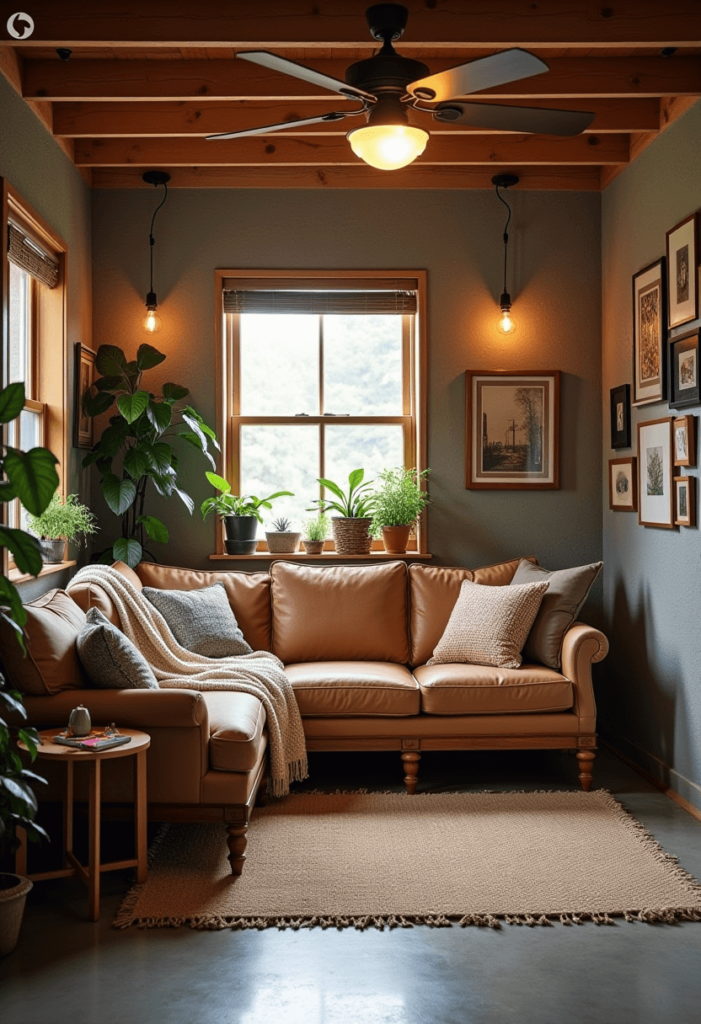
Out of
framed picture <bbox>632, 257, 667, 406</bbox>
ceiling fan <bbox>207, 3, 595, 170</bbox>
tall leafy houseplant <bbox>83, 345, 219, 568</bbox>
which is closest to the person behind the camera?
ceiling fan <bbox>207, 3, 595, 170</bbox>

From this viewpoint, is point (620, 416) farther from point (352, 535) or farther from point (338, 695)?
point (338, 695)

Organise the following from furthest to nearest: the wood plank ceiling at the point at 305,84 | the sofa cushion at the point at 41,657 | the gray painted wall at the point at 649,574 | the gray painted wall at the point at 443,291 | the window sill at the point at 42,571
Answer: the gray painted wall at the point at 443,291
the gray painted wall at the point at 649,574
the window sill at the point at 42,571
the wood plank ceiling at the point at 305,84
the sofa cushion at the point at 41,657

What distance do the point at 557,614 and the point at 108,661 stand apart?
7.11 feet

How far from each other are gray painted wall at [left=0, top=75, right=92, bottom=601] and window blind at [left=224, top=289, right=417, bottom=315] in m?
0.80

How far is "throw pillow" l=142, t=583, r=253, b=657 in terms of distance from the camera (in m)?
4.46

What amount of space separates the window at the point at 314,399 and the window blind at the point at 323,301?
3 centimetres

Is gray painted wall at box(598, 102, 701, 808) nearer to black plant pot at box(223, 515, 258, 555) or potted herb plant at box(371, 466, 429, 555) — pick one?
potted herb plant at box(371, 466, 429, 555)

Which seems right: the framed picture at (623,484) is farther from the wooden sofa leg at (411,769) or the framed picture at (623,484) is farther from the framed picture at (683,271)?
the wooden sofa leg at (411,769)

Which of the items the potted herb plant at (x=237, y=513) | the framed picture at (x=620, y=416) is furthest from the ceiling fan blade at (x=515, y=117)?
the potted herb plant at (x=237, y=513)

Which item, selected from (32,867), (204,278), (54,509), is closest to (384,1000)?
(32,867)

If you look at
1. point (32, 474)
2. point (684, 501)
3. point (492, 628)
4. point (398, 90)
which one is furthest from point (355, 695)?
point (398, 90)

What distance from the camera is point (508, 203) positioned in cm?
529
